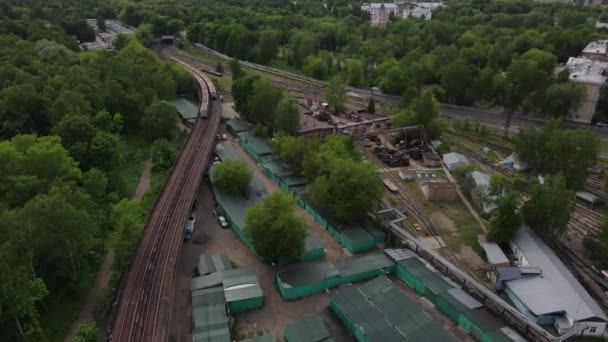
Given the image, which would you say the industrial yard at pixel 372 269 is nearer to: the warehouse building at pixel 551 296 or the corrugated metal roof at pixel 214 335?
the corrugated metal roof at pixel 214 335

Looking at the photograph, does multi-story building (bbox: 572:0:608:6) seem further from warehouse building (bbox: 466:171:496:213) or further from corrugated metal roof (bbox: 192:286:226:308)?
corrugated metal roof (bbox: 192:286:226:308)

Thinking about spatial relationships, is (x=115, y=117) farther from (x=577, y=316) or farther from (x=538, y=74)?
(x=538, y=74)

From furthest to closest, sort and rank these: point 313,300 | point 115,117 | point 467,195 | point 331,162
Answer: point 115,117 → point 467,195 → point 331,162 → point 313,300

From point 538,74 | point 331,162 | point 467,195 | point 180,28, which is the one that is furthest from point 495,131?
point 180,28

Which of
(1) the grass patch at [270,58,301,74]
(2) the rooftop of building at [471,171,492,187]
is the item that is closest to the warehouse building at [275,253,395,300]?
(2) the rooftop of building at [471,171,492,187]

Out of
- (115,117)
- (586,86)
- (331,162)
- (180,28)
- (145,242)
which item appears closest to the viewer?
(145,242)

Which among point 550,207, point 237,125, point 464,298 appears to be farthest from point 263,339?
point 237,125

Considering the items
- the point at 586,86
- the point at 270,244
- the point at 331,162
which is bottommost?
the point at 270,244
